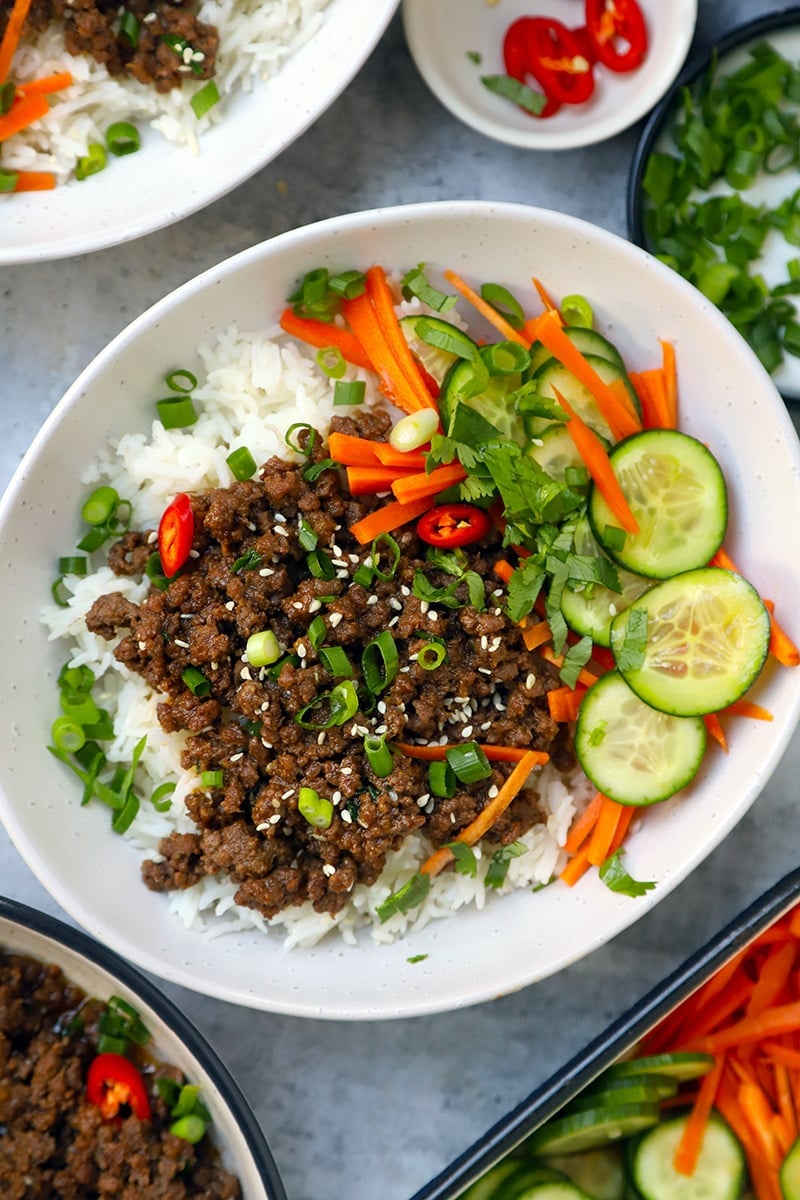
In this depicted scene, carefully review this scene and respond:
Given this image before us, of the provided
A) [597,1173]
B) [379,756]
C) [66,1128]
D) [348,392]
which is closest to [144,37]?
[348,392]

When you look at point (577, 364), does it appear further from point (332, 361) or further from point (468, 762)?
point (468, 762)

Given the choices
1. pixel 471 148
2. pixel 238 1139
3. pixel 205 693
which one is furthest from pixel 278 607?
pixel 471 148

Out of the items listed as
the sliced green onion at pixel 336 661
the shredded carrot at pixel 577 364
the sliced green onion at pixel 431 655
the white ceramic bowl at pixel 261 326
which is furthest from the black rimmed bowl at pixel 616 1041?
the shredded carrot at pixel 577 364

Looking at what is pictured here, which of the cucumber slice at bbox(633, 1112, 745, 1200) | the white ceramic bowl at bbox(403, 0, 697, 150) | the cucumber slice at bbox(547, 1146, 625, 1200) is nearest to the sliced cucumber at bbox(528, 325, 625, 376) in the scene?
the white ceramic bowl at bbox(403, 0, 697, 150)

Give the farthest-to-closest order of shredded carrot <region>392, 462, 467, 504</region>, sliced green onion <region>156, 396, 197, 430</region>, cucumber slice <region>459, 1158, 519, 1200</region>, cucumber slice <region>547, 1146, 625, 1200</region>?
cucumber slice <region>547, 1146, 625, 1200</region> → cucumber slice <region>459, 1158, 519, 1200</region> → sliced green onion <region>156, 396, 197, 430</region> → shredded carrot <region>392, 462, 467, 504</region>

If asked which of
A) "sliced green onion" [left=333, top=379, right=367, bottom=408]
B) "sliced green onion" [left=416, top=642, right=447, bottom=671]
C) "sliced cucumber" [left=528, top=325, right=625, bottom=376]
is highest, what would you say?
"sliced cucumber" [left=528, top=325, right=625, bottom=376]

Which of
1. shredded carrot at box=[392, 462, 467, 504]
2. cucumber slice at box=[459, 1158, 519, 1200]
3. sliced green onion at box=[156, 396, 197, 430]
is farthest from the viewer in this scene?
cucumber slice at box=[459, 1158, 519, 1200]

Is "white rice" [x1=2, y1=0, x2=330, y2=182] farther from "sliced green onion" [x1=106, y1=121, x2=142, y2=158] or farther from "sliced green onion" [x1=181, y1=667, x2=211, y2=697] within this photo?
"sliced green onion" [x1=181, y1=667, x2=211, y2=697]

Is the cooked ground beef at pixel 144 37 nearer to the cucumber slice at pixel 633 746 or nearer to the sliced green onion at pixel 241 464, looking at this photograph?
the sliced green onion at pixel 241 464
